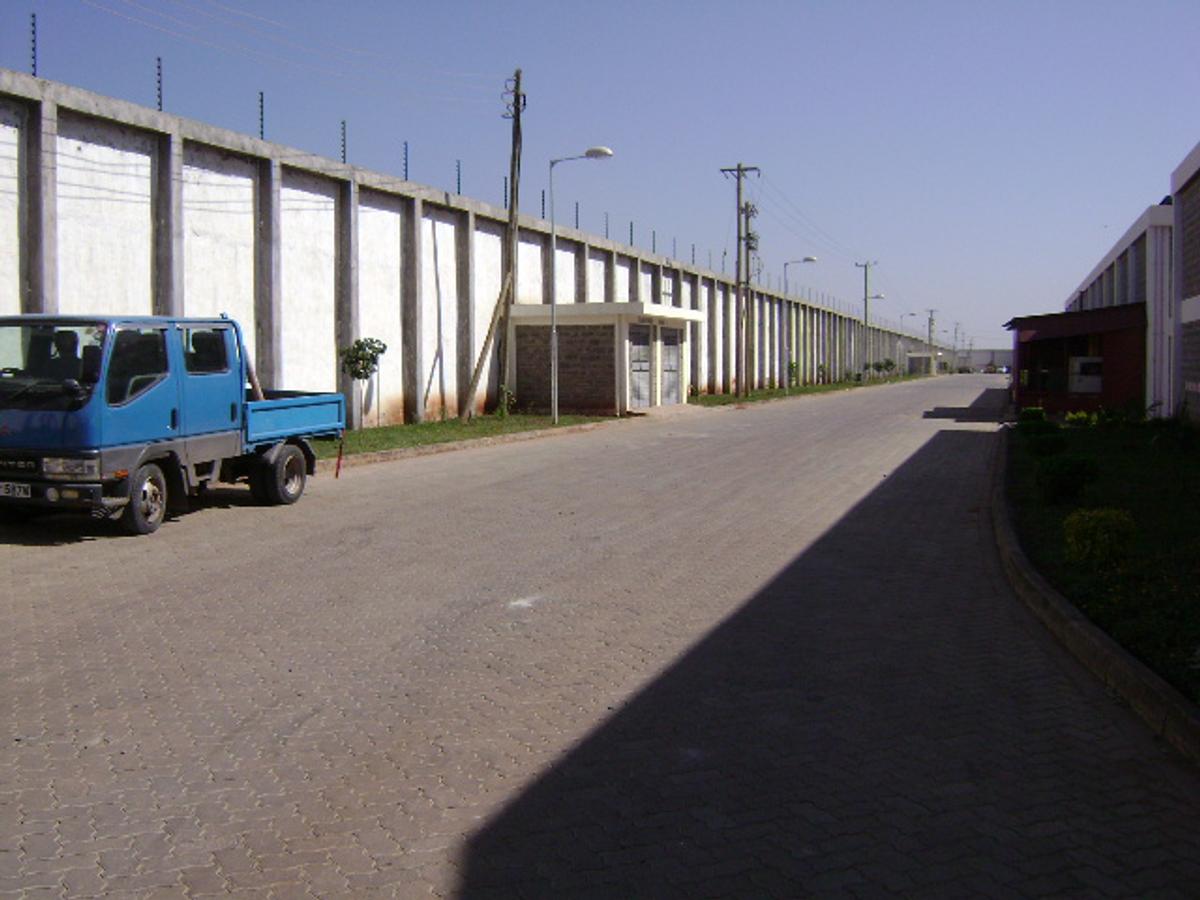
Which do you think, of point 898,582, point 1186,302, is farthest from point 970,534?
point 1186,302

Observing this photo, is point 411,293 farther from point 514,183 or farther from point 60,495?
point 60,495

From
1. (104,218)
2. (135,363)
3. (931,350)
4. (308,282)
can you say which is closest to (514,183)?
(308,282)

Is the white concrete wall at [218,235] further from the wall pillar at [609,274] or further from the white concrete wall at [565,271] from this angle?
the wall pillar at [609,274]

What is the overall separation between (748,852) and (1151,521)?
851 cm

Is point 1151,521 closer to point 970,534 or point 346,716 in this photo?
point 970,534

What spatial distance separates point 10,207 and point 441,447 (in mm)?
8421

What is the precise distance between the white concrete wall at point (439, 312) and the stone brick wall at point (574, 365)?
419 cm

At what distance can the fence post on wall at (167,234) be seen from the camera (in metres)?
19.2

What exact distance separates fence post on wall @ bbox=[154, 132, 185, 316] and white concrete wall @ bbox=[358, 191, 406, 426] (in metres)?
6.54

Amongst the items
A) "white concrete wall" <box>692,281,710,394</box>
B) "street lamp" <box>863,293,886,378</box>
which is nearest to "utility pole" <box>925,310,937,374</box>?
"street lamp" <box>863,293,886,378</box>

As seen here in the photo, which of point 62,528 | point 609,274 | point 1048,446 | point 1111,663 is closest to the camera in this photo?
point 1111,663

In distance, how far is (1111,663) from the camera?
6.23 metres

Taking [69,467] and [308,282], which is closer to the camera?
[69,467]

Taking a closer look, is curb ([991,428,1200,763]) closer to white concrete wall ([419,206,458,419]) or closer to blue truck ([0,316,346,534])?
blue truck ([0,316,346,534])
